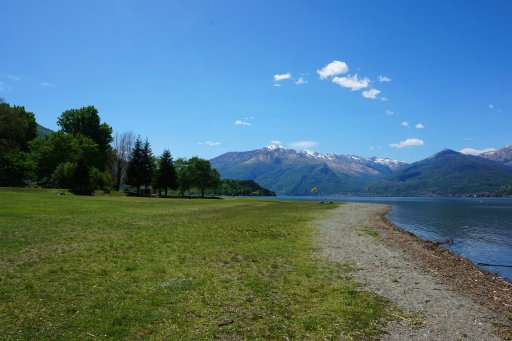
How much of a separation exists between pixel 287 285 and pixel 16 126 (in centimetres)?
10477

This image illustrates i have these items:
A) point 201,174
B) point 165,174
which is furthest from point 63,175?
point 201,174

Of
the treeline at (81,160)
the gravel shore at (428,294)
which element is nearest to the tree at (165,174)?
the treeline at (81,160)

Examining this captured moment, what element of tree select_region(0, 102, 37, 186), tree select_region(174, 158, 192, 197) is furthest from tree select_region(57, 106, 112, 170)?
tree select_region(174, 158, 192, 197)

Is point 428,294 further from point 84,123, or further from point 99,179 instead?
point 84,123

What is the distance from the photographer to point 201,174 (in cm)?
12838

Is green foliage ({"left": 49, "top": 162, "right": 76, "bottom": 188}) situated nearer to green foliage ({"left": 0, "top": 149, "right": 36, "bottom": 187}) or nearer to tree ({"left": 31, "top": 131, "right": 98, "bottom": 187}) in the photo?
tree ({"left": 31, "top": 131, "right": 98, "bottom": 187})

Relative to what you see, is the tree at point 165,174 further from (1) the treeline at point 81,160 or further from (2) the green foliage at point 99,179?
(2) the green foliage at point 99,179

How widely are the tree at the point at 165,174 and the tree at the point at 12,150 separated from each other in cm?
3357

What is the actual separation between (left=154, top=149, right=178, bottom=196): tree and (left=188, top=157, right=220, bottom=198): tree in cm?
1555

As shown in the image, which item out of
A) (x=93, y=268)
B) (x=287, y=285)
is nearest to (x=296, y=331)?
(x=287, y=285)

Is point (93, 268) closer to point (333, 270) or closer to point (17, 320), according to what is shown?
point (17, 320)

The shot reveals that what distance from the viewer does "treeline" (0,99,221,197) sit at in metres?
88.2

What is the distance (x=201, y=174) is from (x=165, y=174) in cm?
1967

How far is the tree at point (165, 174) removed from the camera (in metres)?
110
